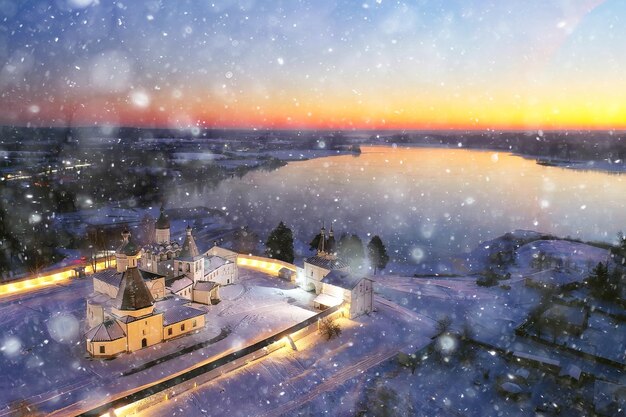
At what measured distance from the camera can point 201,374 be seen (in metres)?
12.5

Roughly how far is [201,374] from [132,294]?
11.9ft

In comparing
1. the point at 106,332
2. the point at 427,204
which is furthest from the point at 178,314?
the point at 427,204

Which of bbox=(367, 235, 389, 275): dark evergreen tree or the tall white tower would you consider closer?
the tall white tower

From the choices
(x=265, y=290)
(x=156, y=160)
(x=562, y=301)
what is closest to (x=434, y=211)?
(x=562, y=301)

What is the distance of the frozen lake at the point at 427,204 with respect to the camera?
3553 cm

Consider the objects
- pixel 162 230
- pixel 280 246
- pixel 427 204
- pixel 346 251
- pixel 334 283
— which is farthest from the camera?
pixel 427 204

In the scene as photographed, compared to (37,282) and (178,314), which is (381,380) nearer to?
(178,314)

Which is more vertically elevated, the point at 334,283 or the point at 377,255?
the point at 334,283

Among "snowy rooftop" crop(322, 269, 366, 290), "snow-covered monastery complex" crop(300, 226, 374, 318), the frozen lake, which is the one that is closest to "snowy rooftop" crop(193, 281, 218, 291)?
"snow-covered monastery complex" crop(300, 226, 374, 318)

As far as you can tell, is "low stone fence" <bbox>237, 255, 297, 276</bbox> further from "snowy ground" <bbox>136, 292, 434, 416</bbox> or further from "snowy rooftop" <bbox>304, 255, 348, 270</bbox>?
"snowy ground" <bbox>136, 292, 434, 416</bbox>

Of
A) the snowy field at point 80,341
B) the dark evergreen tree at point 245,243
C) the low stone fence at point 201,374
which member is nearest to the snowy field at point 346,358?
the low stone fence at point 201,374

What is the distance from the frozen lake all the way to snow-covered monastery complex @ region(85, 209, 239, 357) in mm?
12578

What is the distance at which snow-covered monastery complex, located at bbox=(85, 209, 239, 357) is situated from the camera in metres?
14.0

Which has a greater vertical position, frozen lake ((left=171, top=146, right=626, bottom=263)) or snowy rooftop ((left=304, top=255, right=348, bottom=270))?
snowy rooftop ((left=304, top=255, right=348, bottom=270))
